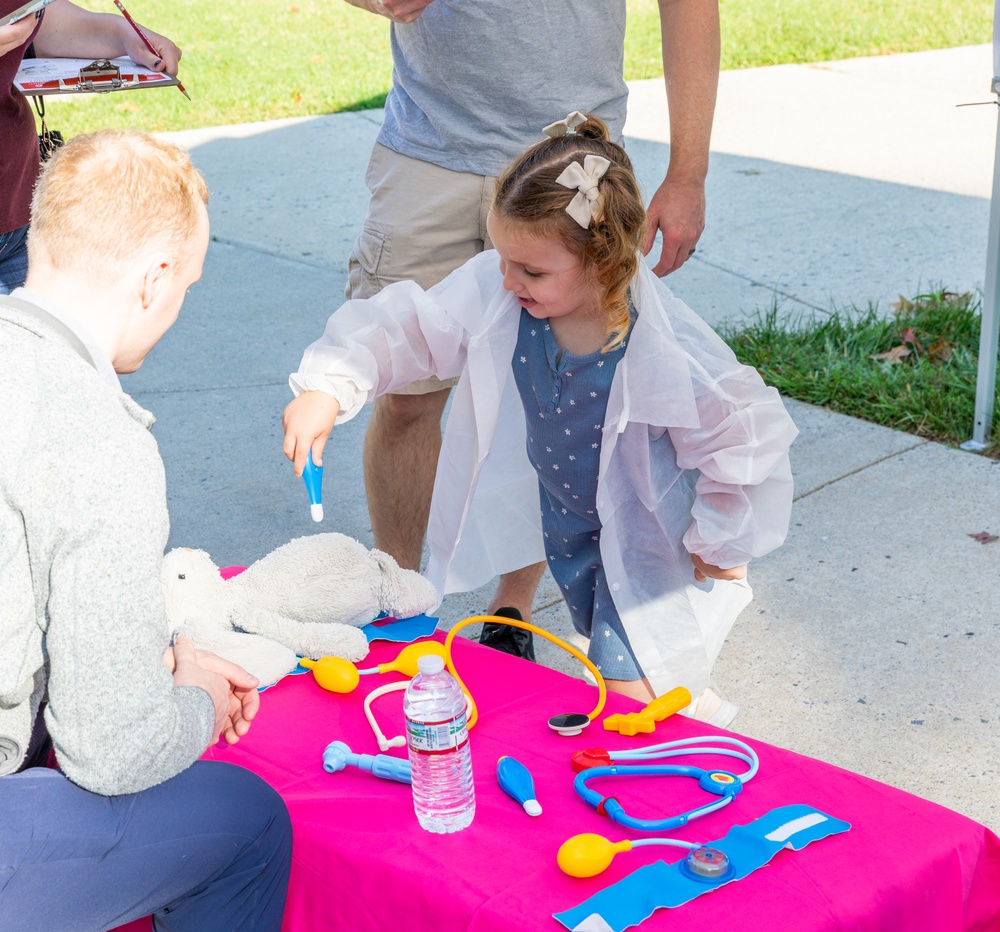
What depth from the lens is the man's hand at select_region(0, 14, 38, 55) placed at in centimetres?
221

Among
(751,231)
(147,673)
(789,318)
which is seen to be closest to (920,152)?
(751,231)

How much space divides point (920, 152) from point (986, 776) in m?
5.31

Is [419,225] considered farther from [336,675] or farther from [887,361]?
[887,361]

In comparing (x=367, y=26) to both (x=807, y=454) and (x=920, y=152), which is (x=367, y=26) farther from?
(x=807, y=454)

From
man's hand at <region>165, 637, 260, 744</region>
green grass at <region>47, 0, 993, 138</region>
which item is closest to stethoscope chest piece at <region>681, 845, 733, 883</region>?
man's hand at <region>165, 637, 260, 744</region>

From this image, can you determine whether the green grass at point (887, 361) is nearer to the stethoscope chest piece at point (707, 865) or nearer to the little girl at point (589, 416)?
the little girl at point (589, 416)

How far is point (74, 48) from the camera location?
8.79 ft

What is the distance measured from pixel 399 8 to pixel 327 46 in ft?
28.5

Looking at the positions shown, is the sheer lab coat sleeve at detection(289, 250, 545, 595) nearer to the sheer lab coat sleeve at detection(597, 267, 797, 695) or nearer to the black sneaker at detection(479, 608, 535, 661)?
the black sneaker at detection(479, 608, 535, 661)

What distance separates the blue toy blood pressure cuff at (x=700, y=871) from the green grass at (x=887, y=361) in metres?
2.40

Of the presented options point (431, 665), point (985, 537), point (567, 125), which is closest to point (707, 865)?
point (431, 665)

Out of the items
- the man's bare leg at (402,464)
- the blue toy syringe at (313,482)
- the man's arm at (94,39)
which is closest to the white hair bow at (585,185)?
the blue toy syringe at (313,482)

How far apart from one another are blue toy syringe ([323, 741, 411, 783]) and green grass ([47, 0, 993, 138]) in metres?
6.97

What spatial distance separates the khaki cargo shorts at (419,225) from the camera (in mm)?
2785
